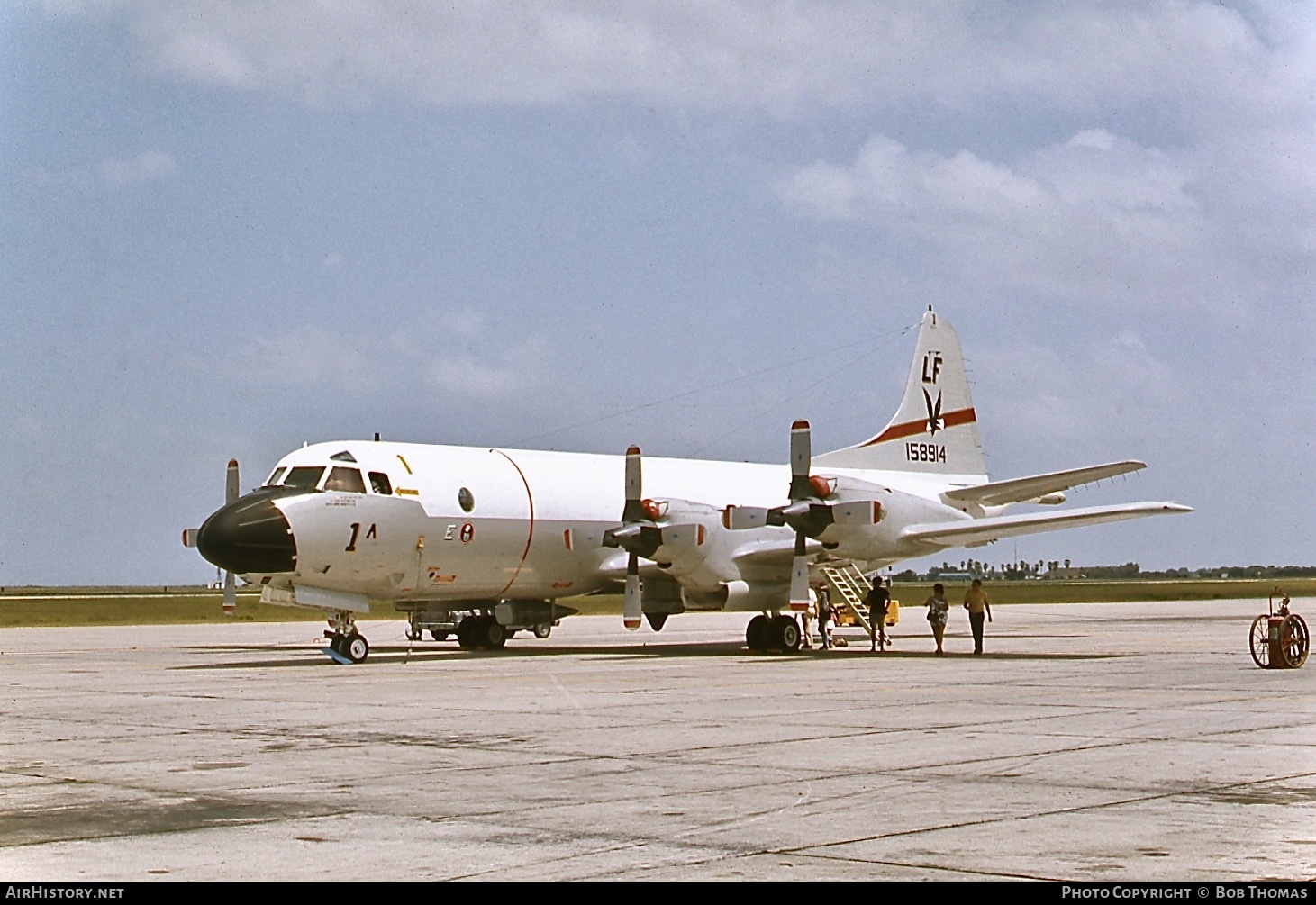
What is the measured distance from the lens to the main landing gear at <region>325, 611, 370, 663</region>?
2778 cm

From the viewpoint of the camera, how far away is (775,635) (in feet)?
105

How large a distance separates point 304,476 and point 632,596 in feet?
23.4

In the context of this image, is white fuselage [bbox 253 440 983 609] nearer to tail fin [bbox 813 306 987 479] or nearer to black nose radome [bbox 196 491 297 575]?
black nose radome [bbox 196 491 297 575]

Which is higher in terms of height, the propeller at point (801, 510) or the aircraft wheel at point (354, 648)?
the propeller at point (801, 510)

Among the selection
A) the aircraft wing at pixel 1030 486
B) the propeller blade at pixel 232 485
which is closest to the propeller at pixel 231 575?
the propeller blade at pixel 232 485

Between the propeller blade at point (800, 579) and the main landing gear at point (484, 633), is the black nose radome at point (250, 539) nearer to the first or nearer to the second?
the main landing gear at point (484, 633)

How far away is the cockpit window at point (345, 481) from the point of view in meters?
27.4

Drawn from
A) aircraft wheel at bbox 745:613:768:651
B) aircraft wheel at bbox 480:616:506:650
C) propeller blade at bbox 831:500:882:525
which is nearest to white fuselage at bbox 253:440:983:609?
propeller blade at bbox 831:500:882:525

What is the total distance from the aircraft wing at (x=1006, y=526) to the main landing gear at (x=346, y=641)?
10.7 m

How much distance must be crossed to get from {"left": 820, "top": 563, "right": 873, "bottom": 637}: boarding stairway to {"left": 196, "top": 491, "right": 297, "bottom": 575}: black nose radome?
11949 millimetres

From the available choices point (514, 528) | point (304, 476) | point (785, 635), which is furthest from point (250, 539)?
point (785, 635)
